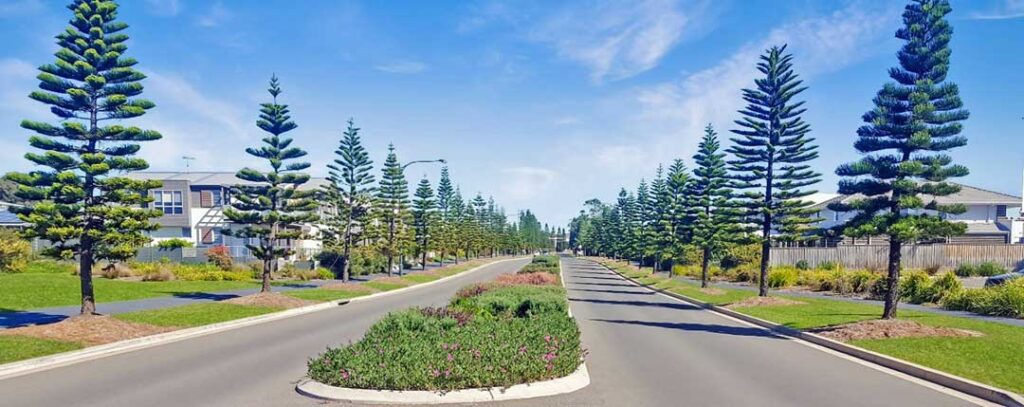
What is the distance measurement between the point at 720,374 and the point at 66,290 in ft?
83.6

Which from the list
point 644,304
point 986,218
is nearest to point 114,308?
point 644,304

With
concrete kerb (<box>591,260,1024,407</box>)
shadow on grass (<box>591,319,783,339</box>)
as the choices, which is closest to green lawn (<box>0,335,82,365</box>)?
shadow on grass (<box>591,319,783,339</box>)

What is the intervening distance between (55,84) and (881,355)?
2036 cm

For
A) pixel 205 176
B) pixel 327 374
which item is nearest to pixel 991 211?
pixel 327 374

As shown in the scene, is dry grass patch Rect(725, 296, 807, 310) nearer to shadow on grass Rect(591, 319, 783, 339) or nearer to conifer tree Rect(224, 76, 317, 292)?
shadow on grass Rect(591, 319, 783, 339)

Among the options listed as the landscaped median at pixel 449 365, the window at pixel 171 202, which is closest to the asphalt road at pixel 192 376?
the landscaped median at pixel 449 365

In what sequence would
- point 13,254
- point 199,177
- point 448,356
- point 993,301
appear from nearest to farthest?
point 448,356 < point 993,301 < point 13,254 < point 199,177

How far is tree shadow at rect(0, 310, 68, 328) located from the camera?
16922 millimetres

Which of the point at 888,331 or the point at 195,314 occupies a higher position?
the point at 888,331

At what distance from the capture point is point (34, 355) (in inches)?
483

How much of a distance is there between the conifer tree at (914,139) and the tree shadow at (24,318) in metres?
21.3

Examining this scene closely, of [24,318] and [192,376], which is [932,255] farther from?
[24,318]

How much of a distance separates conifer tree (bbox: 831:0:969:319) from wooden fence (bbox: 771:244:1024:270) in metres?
20.4

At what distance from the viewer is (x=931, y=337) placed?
549 inches
